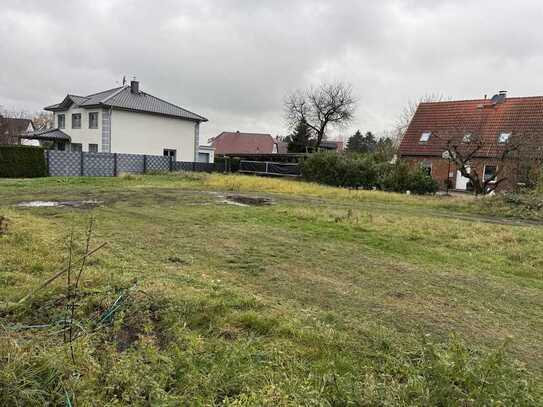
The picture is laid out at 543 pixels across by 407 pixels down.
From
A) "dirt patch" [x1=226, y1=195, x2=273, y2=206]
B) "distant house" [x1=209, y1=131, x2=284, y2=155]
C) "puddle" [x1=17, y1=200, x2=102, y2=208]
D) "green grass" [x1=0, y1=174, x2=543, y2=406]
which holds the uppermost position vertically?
"distant house" [x1=209, y1=131, x2=284, y2=155]

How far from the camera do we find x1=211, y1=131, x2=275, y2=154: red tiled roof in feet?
204

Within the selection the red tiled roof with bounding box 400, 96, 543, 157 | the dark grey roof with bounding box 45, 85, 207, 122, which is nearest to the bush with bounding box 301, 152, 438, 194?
the red tiled roof with bounding box 400, 96, 543, 157

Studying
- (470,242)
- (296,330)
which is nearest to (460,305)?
(296,330)

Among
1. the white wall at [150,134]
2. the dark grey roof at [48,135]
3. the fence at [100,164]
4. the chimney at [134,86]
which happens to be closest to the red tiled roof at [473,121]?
the white wall at [150,134]

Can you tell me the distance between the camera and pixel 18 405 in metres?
1.97

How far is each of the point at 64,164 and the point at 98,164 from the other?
175cm

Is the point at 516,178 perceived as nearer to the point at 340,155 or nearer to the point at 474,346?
the point at 340,155

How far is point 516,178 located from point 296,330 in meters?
17.2

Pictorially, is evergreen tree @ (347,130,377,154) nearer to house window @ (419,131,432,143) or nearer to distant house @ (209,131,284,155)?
distant house @ (209,131,284,155)

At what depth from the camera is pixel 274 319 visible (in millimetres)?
3283

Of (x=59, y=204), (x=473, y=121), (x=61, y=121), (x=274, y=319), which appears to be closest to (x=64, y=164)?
(x=61, y=121)

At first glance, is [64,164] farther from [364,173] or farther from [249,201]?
[364,173]

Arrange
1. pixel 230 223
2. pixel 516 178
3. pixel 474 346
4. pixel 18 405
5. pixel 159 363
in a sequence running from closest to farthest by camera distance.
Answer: pixel 18 405, pixel 159 363, pixel 474 346, pixel 230 223, pixel 516 178

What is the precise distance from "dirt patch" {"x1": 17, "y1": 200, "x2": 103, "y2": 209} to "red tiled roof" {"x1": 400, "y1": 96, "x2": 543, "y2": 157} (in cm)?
1968
